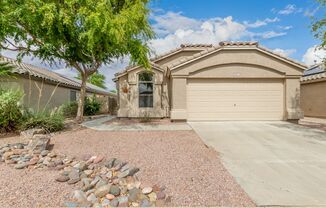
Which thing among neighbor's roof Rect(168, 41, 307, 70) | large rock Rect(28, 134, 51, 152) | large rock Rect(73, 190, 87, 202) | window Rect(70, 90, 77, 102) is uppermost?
neighbor's roof Rect(168, 41, 307, 70)

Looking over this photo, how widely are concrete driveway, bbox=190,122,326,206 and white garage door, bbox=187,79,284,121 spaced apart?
11.1 feet

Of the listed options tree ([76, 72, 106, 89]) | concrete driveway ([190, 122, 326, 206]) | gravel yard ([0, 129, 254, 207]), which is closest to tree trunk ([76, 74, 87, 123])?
gravel yard ([0, 129, 254, 207])

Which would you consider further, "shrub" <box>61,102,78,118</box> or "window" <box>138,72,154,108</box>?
"shrub" <box>61,102,78,118</box>

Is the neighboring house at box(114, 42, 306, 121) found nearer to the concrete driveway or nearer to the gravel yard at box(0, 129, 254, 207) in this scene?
the concrete driveway

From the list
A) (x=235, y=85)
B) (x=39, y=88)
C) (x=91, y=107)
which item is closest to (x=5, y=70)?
(x=39, y=88)

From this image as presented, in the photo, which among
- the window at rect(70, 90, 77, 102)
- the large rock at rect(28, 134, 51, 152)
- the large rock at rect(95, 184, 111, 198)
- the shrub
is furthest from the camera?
the window at rect(70, 90, 77, 102)

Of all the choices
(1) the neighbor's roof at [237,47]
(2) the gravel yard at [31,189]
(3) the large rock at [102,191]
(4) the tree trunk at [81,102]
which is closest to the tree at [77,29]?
(4) the tree trunk at [81,102]

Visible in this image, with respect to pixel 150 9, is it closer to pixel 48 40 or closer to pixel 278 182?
pixel 48 40

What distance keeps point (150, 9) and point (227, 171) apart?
9540 mm

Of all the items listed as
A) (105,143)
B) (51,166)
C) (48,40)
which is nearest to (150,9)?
(48,40)

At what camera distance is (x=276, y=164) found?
536 cm

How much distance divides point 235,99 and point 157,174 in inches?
365

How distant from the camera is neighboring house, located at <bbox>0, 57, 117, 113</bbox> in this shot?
12.5 metres

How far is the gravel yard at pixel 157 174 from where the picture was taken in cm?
359
